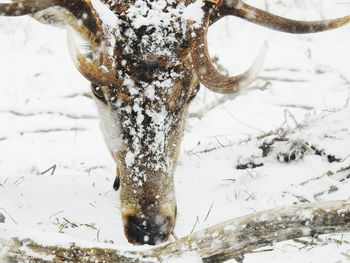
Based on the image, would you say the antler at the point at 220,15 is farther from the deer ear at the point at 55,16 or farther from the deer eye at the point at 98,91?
the deer ear at the point at 55,16

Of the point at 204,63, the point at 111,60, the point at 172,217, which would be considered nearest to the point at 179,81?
the point at 204,63

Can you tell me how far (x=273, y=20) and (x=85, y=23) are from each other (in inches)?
52.4

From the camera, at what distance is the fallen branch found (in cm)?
214

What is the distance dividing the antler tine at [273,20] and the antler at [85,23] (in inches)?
32.8

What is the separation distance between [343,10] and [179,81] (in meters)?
9.90

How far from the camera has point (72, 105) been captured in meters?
8.38

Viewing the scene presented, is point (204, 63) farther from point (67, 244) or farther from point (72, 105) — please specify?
point (72, 105)

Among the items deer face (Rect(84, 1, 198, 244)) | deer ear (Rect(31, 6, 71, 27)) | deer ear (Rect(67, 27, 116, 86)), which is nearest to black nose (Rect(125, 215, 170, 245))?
deer face (Rect(84, 1, 198, 244))

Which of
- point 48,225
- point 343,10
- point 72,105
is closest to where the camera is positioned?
point 48,225

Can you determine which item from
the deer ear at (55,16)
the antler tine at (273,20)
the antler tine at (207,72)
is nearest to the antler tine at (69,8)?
the deer ear at (55,16)

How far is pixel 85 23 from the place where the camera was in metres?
3.57

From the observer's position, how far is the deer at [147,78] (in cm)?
328

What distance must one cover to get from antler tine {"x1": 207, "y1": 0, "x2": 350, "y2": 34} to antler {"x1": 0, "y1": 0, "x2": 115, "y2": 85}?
834 mm

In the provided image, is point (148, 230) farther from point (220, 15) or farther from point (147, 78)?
point (220, 15)
